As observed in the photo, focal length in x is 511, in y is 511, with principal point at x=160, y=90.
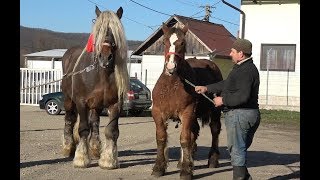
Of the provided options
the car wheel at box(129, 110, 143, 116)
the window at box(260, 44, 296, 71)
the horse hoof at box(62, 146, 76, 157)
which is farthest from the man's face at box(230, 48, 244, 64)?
the window at box(260, 44, 296, 71)

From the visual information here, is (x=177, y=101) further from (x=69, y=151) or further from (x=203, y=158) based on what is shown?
(x=69, y=151)

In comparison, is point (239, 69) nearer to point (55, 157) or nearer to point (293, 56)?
point (55, 157)

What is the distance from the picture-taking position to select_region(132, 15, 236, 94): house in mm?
32719

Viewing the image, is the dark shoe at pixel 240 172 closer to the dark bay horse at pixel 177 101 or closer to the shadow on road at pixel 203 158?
the dark bay horse at pixel 177 101

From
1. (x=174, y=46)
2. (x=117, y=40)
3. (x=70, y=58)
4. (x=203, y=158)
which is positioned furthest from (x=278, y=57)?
(x=174, y=46)

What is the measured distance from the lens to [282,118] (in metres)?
22.7

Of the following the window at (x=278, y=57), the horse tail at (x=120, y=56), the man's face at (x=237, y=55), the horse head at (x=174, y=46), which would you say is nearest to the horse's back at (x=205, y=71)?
the horse head at (x=174, y=46)

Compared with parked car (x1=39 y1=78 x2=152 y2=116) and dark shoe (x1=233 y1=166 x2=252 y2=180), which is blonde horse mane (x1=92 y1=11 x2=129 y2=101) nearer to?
dark shoe (x1=233 y1=166 x2=252 y2=180)

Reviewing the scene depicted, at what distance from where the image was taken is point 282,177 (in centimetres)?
869

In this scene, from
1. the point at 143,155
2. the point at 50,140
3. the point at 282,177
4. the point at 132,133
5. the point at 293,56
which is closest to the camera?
the point at 282,177

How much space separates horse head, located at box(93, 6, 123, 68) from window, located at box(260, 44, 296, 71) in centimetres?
2083

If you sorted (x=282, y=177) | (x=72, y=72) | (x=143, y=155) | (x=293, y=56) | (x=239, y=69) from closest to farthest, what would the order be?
(x=239, y=69)
(x=282, y=177)
(x=72, y=72)
(x=143, y=155)
(x=293, y=56)
